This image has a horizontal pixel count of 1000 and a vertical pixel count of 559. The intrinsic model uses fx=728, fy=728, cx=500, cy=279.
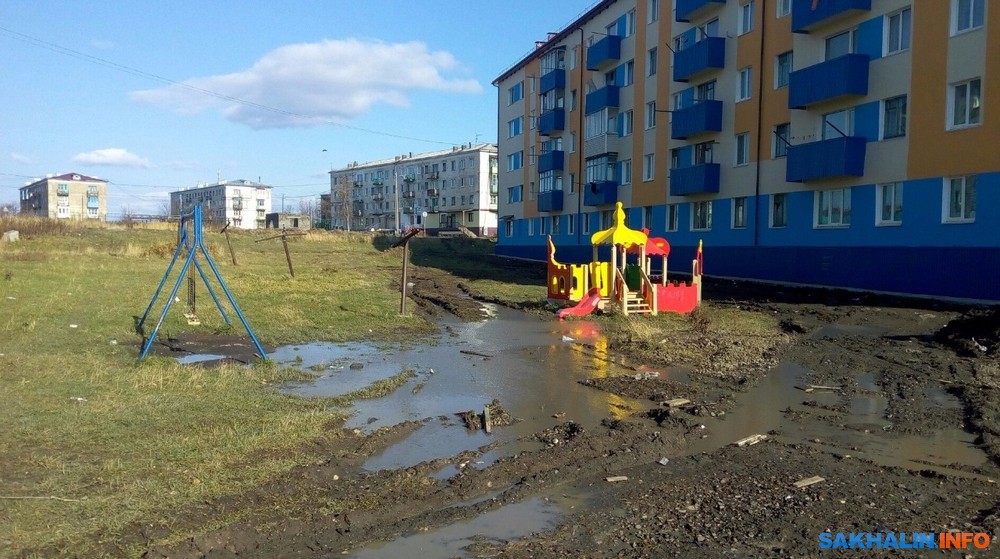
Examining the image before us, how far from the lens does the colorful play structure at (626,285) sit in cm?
1856

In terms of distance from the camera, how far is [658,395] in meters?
9.49

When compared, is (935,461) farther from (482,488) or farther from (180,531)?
(180,531)

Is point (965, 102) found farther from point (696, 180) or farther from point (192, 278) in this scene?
point (192, 278)

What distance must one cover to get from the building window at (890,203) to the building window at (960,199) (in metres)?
1.68

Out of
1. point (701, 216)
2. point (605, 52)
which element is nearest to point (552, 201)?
point (605, 52)

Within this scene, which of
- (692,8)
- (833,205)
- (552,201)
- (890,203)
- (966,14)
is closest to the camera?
(966,14)

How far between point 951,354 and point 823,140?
15.3 metres

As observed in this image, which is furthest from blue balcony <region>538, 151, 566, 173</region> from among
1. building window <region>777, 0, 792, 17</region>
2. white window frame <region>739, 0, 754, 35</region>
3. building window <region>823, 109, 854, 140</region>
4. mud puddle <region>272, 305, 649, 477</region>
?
mud puddle <region>272, 305, 649, 477</region>

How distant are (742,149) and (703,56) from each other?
4574 mm

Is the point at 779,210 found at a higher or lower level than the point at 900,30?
lower

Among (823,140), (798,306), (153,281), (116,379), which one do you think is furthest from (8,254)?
(823,140)

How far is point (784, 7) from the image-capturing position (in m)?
29.0

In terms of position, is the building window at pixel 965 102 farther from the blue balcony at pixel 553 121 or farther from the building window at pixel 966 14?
the blue balcony at pixel 553 121

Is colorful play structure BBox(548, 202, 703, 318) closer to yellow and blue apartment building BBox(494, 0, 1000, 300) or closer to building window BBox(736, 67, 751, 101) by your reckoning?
yellow and blue apartment building BBox(494, 0, 1000, 300)
